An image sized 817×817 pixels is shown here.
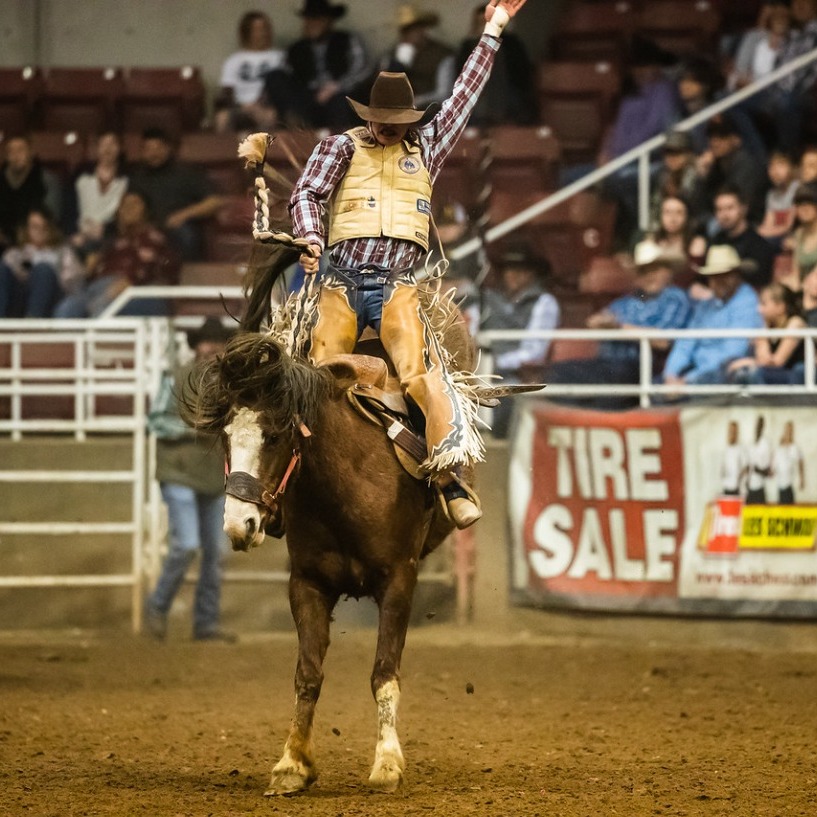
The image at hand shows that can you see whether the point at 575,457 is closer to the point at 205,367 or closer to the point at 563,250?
the point at 563,250

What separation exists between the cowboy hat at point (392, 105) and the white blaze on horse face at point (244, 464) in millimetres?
1363

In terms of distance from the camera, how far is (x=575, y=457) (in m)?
9.63

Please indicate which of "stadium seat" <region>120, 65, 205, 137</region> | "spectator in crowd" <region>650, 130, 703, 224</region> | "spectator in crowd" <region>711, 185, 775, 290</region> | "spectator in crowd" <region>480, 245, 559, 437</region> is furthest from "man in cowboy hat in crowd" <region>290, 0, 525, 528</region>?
"stadium seat" <region>120, 65, 205, 137</region>

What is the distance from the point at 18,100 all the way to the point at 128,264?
2857mm

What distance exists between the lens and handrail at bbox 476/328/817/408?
30.6 ft

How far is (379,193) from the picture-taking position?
5566 mm

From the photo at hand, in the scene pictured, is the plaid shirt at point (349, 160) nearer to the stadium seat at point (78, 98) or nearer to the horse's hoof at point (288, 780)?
the horse's hoof at point (288, 780)

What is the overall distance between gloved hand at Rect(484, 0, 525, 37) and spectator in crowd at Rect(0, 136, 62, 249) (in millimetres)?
7317

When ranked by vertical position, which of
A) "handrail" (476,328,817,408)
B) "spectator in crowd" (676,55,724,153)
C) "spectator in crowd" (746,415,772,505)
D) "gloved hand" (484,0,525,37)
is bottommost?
"spectator in crowd" (746,415,772,505)

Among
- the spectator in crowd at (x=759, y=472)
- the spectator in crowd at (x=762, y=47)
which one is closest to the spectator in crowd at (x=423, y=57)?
the spectator in crowd at (x=762, y=47)

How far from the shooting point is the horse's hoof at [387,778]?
495cm

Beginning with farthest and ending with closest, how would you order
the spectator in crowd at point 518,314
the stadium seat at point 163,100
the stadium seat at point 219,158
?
the stadium seat at point 163,100, the stadium seat at point 219,158, the spectator in crowd at point 518,314

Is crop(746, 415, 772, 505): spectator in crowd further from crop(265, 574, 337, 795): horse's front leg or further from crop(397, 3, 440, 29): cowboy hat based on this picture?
crop(397, 3, 440, 29): cowboy hat

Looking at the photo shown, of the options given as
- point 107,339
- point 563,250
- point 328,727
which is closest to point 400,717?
point 328,727
